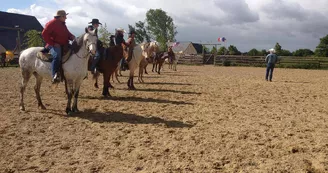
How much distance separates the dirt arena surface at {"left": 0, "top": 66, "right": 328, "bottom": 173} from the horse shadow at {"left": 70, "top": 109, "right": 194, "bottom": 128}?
0.07 feet

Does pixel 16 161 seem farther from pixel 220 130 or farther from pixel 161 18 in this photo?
pixel 161 18

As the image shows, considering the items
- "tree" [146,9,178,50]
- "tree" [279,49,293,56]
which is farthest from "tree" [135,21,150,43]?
"tree" [279,49,293,56]

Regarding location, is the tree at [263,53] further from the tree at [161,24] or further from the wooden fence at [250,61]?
the tree at [161,24]

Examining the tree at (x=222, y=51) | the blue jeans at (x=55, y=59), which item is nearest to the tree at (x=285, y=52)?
the tree at (x=222, y=51)

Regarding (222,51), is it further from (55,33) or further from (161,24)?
(55,33)

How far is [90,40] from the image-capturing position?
6676mm

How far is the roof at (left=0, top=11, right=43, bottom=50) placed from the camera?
44875 mm

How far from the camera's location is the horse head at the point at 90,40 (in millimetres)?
6516

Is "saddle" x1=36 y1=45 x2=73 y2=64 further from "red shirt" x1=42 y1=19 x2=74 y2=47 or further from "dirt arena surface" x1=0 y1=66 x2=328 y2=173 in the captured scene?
"dirt arena surface" x1=0 y1=66 x2=328 y2=173

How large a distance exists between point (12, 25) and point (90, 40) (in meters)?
47.9

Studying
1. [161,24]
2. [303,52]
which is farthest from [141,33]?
[303,52]

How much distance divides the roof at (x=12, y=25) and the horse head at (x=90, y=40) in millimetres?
42356

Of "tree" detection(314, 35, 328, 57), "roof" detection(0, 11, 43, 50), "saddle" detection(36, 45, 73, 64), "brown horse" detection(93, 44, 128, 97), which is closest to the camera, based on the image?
"saddle" detection(36, 45, 73, 64)

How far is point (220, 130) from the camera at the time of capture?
19.2 ft
